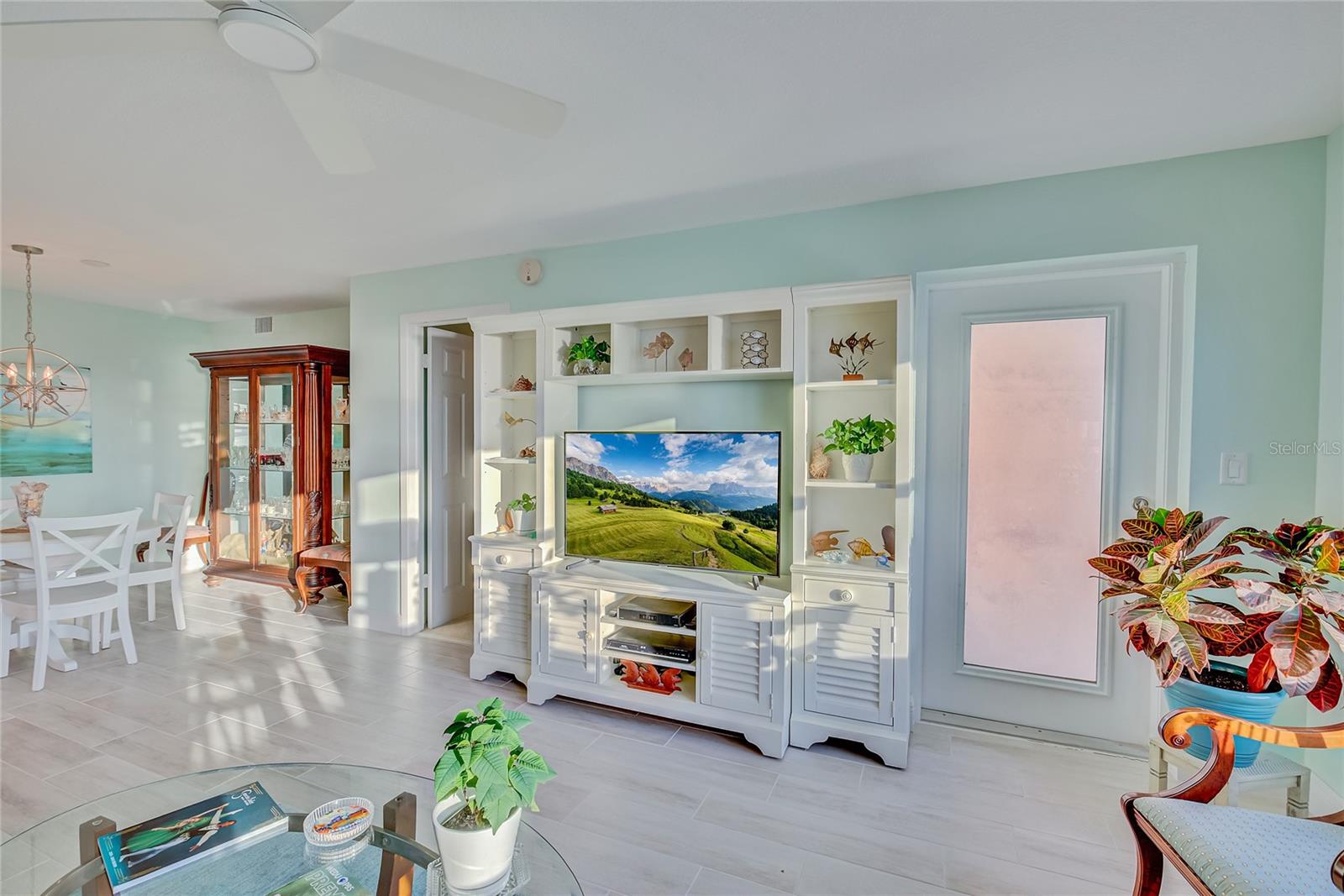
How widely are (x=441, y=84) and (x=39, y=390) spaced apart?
210 inches

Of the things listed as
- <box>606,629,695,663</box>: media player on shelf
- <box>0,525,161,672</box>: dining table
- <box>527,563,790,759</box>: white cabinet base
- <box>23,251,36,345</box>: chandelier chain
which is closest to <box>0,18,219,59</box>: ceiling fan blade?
<box>527,563,790,759</box>: white cabinet base

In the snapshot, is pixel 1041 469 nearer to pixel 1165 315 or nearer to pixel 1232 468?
pixel 1232 468

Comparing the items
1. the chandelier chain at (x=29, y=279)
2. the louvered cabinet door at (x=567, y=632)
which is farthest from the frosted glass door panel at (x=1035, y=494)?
the chandelier chain at (x=29, y=279)

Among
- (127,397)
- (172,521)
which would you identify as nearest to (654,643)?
(172,521)

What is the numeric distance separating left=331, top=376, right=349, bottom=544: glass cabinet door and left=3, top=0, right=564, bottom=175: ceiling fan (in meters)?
3.69

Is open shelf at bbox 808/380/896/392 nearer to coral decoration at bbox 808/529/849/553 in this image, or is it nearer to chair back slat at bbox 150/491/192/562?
coral decoration at bbox 808/529/849/553

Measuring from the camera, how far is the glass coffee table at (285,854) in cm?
130

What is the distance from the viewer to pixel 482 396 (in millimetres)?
3414

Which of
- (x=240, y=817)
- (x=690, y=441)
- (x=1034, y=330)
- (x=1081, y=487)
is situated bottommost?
(x=240, y=817)

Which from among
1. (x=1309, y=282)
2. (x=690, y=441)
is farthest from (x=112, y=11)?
(x=1309, y=282)

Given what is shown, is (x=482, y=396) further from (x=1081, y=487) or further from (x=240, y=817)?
(x=1081, y=487)

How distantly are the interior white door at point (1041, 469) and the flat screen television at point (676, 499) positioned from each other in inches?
29.7

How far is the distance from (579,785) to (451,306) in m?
2.89

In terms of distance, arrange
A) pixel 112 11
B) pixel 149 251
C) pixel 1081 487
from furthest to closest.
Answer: pixel 149 251 < pixel 1081 487 < pixel 112 11
